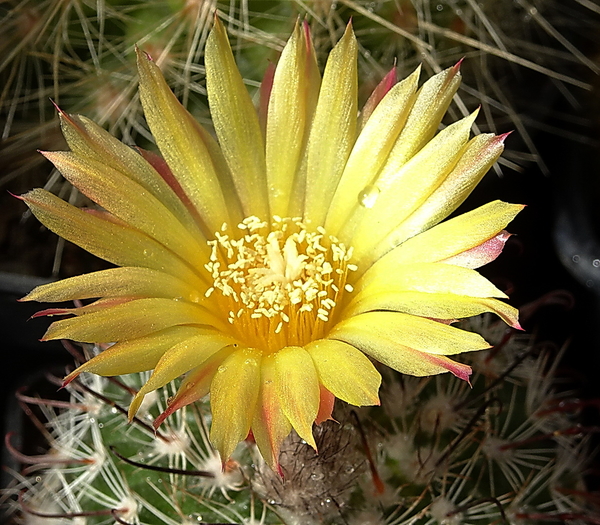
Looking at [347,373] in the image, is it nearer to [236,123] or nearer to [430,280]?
[430,280]

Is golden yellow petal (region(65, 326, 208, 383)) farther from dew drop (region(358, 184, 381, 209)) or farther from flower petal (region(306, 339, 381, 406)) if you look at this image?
dew drop (region(358, 184, 381, 209))

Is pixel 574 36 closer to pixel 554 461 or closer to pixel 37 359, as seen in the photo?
pixel 554 461

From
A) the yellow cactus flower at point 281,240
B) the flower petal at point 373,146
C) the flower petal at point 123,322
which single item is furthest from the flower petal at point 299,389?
the flower petal at point 373,146

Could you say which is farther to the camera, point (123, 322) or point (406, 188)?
point (406, 188)

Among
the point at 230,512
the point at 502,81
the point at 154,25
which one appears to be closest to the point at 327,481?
the point at 230,512

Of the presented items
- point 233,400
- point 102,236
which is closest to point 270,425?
point 233,400
